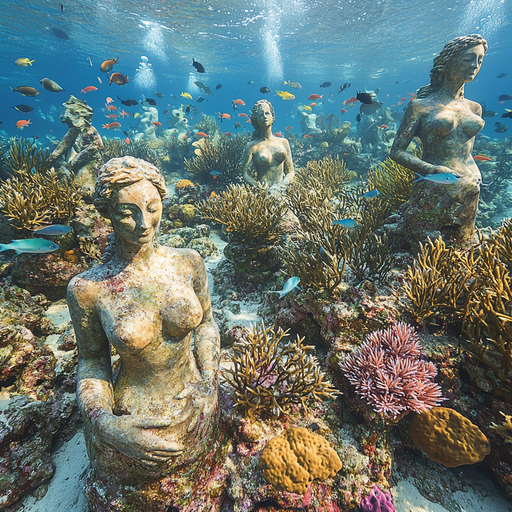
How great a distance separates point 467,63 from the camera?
132 inches

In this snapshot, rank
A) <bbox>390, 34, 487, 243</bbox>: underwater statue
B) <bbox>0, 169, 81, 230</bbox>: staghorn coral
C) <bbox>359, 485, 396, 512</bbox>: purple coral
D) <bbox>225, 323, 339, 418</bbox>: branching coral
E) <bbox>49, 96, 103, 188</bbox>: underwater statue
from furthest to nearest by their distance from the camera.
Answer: <bbox>49, 96, 103, 188</bbox>: underwater statue < <bbox>0, 169, 81, 230</bbox>: staghorn coral < <bbox>390, 34, 487, 243</bbox>: underwater statue < <bbox>225, 323, 339, 418</bbox>: branching coral < <bbox>359, 485, 396, 512</bbox>: purple coral

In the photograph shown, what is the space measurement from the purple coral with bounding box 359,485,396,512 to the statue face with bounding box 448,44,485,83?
16.0 ft

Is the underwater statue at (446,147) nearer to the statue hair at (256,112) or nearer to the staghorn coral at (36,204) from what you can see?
the statue hair at (256,112)

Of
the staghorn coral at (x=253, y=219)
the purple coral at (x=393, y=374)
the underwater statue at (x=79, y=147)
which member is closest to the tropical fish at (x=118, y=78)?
the underwater statue at (x=79, y=147)

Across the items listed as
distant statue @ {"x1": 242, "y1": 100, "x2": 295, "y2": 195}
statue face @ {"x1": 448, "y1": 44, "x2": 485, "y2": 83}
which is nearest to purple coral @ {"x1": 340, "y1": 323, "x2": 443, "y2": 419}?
statue face @ {"x1": 448, "y1": 44, "x2": 485, "y2": 83}

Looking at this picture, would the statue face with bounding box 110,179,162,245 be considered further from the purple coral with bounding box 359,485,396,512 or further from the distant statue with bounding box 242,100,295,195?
the distant statue with bounding box 242,100,295,195

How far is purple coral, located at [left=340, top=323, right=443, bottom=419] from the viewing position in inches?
82.8

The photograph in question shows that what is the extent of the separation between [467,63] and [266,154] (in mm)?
3981

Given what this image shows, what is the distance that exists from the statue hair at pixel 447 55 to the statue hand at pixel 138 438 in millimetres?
4999

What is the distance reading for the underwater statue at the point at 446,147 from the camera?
3.29 meters

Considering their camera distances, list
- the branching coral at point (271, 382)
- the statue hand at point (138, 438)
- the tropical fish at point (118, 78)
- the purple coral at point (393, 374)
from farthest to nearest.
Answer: the tropical fish at point (118, 78)
the branching coral at point (271, 382)
the purple coral at point (393, 374)
the statue hand at point (138, 438)

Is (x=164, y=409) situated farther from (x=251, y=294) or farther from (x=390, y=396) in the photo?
(x=251, y=294)

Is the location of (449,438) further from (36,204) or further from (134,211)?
(36,204)

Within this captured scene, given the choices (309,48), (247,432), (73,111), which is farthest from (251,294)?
(309,48)
